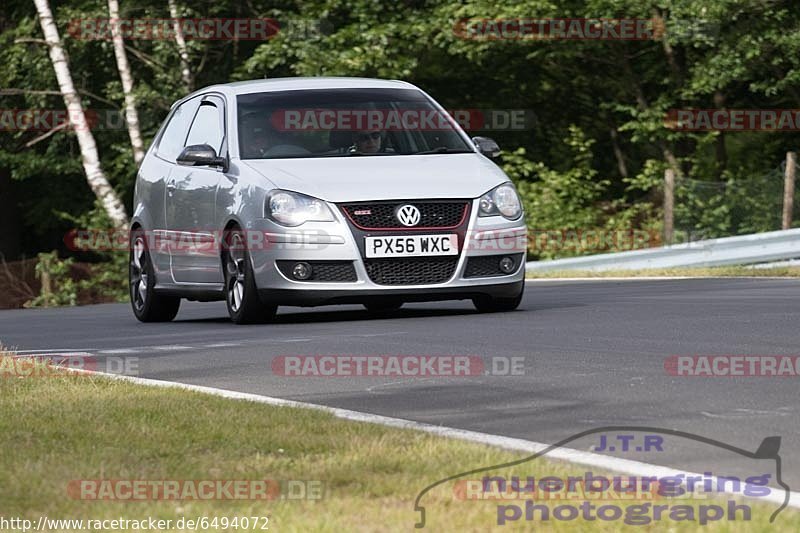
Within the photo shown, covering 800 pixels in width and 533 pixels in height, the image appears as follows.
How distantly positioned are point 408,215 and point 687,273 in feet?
31.9

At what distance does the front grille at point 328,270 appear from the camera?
13.5m

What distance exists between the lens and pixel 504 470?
6.11 meters

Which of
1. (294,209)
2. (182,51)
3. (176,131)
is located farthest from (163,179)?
(182,51)

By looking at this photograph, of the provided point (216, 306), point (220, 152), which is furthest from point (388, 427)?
point (216, 306)

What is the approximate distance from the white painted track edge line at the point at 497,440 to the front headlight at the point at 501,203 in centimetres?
478

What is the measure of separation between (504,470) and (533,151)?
31.6m

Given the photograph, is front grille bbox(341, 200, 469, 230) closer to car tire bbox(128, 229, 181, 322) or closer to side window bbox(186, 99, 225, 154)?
side window bbox(186, 99, 225, 154)

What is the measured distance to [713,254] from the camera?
948 inches

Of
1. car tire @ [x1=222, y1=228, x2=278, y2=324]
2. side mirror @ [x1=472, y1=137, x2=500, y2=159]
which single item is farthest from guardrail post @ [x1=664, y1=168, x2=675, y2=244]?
car tire @ [x1=222, y1=228, x2=278, y2=324]

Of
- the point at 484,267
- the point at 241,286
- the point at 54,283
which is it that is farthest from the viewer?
the point at 54,283

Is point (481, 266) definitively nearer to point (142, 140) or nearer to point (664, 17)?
point (664, 17)

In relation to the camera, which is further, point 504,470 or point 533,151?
point 533,151

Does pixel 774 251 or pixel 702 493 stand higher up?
pixel 702 493

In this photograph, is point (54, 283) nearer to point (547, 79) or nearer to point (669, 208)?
point (547, 79)
